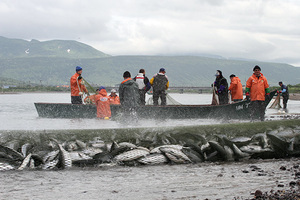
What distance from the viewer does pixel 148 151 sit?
24.5 feet

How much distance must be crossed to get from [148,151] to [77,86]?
10.1 metres

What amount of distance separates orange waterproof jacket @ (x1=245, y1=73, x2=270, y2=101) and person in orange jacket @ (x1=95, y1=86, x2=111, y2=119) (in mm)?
5838

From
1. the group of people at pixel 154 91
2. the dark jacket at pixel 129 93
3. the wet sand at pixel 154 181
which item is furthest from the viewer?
the group of people at pixel 154 91

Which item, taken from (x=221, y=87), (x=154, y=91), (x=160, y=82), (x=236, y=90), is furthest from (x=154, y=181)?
(x=236, y=90)

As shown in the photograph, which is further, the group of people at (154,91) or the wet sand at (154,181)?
the group of people at (154,91)

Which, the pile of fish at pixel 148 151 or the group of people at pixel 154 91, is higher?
the group of people at pixel 154 91

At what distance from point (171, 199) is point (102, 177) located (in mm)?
1724

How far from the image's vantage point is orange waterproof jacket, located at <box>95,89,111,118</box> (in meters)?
15.9

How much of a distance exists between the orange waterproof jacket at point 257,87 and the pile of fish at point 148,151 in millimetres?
5397

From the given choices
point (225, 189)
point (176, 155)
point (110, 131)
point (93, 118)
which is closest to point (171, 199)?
point (225, 189)

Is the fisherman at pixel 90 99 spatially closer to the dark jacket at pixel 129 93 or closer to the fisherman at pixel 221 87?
the fisherman at pixel 221 87

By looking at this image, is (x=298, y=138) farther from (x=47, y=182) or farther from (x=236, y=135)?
(x=47, y=182)

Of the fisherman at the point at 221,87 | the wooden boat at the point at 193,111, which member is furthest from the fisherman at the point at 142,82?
the fisherman at the point at 221,87

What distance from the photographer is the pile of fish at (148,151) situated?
701cm
